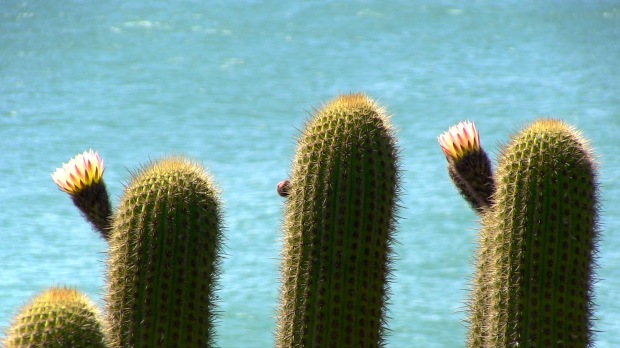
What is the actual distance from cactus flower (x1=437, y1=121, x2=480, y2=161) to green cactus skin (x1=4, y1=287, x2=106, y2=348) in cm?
84

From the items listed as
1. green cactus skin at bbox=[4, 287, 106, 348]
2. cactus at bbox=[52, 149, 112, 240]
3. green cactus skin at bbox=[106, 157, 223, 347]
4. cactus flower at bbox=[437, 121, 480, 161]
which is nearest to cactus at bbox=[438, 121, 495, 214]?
cactus flower at bbox=[437, 121, 480, 161]

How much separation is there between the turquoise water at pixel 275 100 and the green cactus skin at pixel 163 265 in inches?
73.5

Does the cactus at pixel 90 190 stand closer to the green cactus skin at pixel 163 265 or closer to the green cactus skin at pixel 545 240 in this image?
the green cactus skin at pixel 163 265

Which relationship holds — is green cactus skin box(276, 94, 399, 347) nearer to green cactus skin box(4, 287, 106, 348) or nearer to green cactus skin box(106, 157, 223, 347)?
green cactus skin box(106, 157, 223, 347)

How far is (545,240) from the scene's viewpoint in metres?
1.56

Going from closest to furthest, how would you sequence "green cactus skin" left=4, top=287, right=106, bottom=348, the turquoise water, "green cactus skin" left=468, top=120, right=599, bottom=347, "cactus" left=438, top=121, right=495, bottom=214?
"green cactus skin" left=4, top=287, right=106, bottom=348 → "green cactus skin" left=468, top=120, right=599, bottom=347 → "cactus" left=438, top=121, right=495, bottom=214 → the turquoise water

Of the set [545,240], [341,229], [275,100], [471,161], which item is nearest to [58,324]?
[341,229]

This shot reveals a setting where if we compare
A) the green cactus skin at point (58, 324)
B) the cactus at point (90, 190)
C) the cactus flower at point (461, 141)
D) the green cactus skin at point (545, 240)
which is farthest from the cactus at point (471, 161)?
the green cactus skin at point (58, 324)

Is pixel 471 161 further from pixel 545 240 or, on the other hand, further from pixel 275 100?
pixel 275 100

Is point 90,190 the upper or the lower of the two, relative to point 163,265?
upper

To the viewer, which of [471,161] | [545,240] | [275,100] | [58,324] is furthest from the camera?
[275,100]

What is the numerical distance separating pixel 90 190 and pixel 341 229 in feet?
1.95

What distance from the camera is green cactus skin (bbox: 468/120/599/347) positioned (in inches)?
61.2

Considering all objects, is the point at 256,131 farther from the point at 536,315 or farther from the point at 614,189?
the point at 536,315
